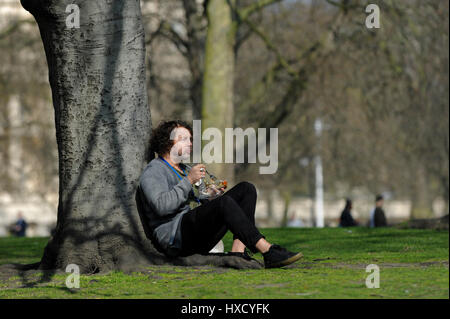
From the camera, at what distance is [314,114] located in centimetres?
2312

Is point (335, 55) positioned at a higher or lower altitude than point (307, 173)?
higher

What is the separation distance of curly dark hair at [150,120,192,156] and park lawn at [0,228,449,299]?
939 millimetres

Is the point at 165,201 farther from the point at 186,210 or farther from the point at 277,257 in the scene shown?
the point at 277,257

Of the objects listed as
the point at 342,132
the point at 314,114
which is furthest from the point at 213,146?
the point at 342,132

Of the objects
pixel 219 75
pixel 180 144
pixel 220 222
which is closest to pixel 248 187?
pixel 220 222

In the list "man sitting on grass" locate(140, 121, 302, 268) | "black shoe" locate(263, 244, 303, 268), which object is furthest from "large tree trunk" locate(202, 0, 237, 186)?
"black shoe" locate(263, 244, 303, 268)

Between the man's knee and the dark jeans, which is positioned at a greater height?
the man's knee

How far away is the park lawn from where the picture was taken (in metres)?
5.09

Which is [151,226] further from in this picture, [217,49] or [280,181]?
[280,181]

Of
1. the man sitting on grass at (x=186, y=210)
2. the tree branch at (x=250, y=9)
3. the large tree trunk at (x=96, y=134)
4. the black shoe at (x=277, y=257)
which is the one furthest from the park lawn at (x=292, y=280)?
the tree branch at (x=250, y=9)

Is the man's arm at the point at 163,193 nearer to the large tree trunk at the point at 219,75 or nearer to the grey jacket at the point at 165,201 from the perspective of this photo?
the grey jacket at the point at 165,201

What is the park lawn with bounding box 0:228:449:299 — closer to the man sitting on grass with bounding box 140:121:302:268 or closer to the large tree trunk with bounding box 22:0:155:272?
the man sitting on grass with bounding box 140:121:302:268

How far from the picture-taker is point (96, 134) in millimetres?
6973
